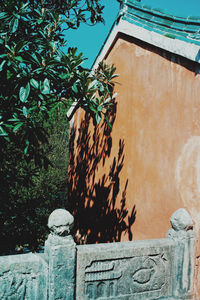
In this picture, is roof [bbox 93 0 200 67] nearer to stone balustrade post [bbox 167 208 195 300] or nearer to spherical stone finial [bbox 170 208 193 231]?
spherical stone finial [bbox 170 208 193 231]

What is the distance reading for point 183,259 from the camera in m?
3.43

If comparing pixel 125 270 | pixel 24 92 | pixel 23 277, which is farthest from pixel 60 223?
pixel 24 92

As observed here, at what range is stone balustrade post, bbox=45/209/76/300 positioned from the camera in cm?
287

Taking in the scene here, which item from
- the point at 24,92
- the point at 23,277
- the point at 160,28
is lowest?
the point at 23,277

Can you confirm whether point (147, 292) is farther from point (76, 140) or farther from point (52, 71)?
point (76, 140)

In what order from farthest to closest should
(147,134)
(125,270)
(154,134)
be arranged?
(147,134) < (154,134) < (125,270)

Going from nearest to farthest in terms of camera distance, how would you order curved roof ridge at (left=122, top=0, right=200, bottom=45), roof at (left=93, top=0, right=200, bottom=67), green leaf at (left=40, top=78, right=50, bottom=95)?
green leaf at (left=40, top=78, right=50, bottom=95) < roof at (left=93, top=0, right=200, bottom=67) < curved roof ridge at (left=122, top=0, right=200, bottom=45)

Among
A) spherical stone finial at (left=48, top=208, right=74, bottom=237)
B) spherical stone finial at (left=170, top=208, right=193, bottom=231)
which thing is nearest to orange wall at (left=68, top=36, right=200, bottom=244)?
spherical stone finial at (left=170, top=208, right=193, bottom=231)

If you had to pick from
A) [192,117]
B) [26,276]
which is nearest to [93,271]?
[26,276]

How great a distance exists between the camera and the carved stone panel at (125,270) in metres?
3.05

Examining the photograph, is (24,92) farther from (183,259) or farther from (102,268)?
(183,259)

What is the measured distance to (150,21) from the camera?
4504 mm

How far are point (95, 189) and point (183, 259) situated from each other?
A: 325cm

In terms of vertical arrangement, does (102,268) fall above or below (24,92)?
below
